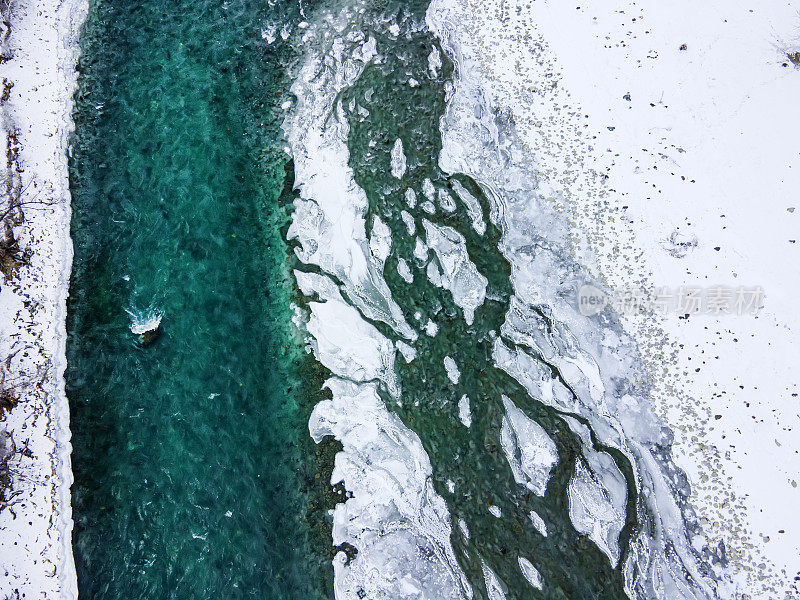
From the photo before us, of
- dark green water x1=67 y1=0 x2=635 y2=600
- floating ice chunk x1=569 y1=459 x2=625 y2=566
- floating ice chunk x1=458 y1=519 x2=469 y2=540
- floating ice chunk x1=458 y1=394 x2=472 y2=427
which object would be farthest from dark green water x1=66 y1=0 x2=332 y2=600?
floating ice chunk x1=569 y1=459 x2=625 y2=566

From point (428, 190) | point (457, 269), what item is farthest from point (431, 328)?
point (428, 190)

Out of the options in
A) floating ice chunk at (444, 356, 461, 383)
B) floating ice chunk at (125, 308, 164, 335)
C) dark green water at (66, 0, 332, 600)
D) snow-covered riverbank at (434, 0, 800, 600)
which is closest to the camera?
snow-covered riverbank at (434, 0, 800, 600)

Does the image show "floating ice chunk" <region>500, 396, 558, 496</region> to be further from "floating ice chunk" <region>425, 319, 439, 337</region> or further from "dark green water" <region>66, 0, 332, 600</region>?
"dark green water" <region>66, 0, 332, 600</region>

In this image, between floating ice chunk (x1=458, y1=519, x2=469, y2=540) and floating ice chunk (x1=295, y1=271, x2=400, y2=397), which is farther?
floating ice chunk (x1=295, y1=271, x2=400, y2=397)

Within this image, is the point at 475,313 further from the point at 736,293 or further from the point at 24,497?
the point at 24,497

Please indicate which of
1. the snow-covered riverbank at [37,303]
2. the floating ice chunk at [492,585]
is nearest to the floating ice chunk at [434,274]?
the floating ice chunk at [492,585]
